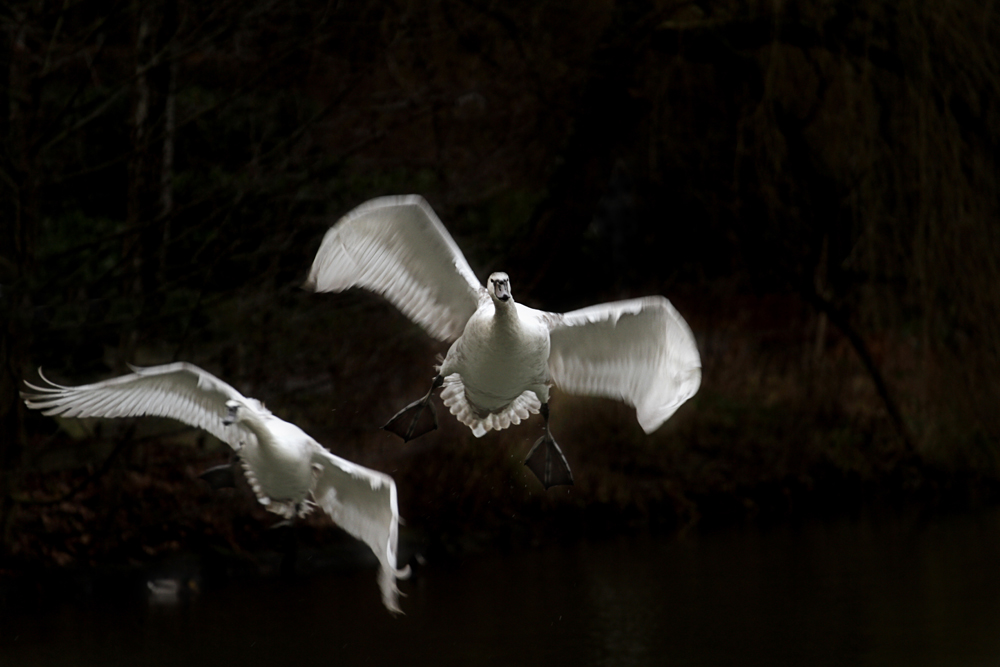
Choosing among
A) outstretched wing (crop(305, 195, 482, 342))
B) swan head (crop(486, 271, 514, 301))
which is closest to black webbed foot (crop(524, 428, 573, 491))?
outstretched wing (crop(305, 195, 482, 342))

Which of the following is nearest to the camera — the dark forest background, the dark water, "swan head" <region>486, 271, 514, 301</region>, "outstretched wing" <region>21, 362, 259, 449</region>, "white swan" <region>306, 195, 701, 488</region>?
"swan head" <region>486, 271, 514, 301</region>

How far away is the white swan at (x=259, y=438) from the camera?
522 cm

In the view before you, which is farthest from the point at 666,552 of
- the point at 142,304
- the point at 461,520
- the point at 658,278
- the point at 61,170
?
the point at 61,170

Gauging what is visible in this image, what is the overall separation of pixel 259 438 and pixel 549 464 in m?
1.31

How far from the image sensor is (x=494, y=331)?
14.8 feet

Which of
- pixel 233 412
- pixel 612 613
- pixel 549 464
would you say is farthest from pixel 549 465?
pixel 612 613

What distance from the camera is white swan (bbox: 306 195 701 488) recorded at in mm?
4508

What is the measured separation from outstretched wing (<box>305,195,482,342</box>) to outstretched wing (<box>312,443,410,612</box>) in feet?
2.29

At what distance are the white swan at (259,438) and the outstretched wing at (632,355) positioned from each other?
3.18ft

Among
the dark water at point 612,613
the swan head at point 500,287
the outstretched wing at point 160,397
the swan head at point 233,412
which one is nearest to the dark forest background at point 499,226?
→ the dark water at point 612,613

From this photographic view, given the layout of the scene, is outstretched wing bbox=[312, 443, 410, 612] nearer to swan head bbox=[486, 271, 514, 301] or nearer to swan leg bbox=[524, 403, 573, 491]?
swan leg bbox=[524, 403, 573, 491]

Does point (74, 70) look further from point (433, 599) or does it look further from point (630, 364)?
point (630, 364)

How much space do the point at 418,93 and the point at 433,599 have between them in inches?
137

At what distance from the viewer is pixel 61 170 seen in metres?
8.65
